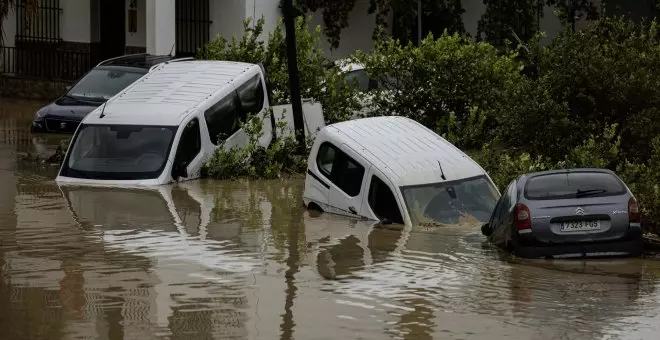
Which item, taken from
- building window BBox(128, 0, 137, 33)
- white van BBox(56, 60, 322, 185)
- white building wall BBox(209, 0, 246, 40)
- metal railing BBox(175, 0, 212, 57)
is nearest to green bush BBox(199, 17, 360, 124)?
white van BBox(56, 60, 322, 185)

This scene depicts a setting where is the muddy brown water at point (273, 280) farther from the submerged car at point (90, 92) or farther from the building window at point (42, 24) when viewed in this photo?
the building window at point (42, 24)

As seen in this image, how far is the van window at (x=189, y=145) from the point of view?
22047mm

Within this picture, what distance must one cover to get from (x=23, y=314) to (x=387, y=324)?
319 centimetres

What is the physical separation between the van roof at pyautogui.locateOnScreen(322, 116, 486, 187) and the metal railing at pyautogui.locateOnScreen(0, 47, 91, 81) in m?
19.7

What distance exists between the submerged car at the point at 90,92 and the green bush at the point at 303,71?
8.68 feet

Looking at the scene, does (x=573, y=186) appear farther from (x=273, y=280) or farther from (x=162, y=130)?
(x=162, y=130)

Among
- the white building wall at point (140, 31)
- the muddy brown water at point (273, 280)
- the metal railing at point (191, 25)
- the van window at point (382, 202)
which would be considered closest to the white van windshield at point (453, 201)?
the van window at point (382, 202)

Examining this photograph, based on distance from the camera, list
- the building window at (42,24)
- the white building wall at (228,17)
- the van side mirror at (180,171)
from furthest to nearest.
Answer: the building window at (42,24)
the white building wall at (228,17)
the van side mirror at (180,171)

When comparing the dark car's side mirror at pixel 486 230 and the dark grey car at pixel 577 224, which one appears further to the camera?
the dark car's side mirror at pixel 486 230

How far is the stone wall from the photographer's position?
37.4 meters

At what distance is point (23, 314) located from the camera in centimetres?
1245

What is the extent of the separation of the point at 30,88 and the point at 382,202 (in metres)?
21.6

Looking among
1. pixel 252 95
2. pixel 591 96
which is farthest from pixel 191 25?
pixel 591 96

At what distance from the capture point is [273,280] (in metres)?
14.3
